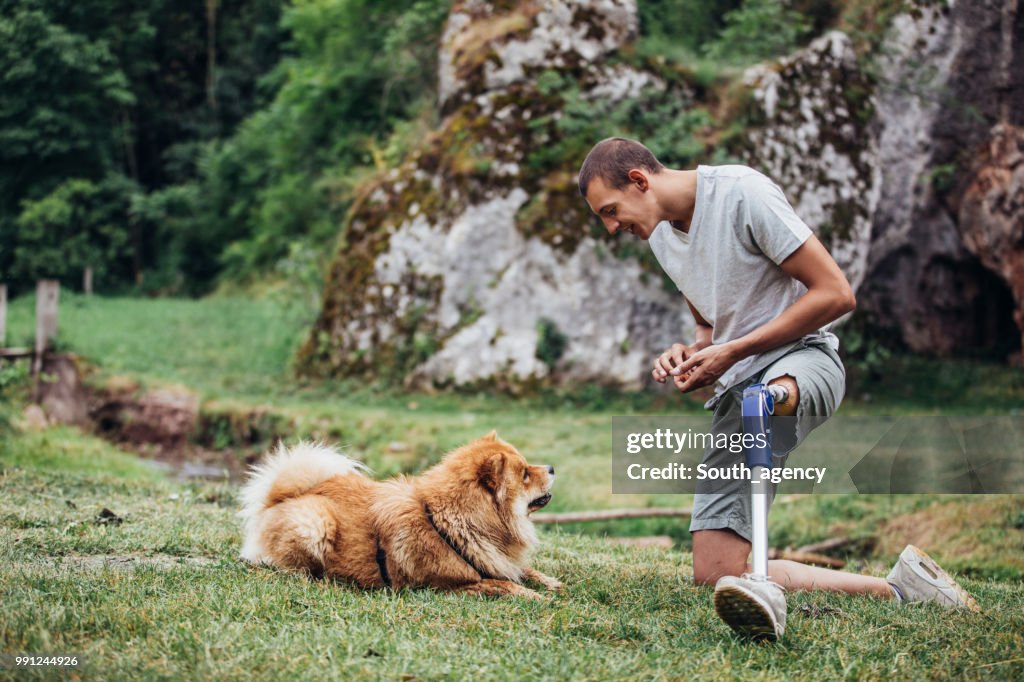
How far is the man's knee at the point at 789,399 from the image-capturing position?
359 centimetres

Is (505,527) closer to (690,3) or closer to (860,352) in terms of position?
(860,352)

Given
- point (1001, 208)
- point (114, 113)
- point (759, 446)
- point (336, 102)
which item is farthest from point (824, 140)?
point (114, 113)

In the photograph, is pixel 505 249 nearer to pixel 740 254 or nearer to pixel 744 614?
pixel 740 254

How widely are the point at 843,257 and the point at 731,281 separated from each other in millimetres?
9658

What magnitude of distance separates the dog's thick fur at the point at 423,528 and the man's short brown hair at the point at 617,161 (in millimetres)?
1387

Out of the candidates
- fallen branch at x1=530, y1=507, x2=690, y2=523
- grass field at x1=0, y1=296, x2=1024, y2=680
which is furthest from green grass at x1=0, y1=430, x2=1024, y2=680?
fallen branch at x1=530, y1=507, x2=690, y2=523

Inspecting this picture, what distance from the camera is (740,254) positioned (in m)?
3.89

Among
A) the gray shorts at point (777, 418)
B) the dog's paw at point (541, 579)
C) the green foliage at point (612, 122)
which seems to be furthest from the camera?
the green foliage at point (612, 122)

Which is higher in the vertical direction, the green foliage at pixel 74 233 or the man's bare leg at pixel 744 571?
the green foliage at pixel 74 233

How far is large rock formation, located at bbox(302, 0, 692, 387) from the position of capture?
13.0 m

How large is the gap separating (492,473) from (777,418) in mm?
1357

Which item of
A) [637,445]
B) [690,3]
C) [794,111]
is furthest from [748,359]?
[690,3]

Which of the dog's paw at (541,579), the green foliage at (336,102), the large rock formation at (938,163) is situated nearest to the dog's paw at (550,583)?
the dog's paw at (541,579)

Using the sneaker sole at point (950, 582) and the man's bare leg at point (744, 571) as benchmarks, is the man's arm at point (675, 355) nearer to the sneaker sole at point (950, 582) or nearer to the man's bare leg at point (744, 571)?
the man's bare leg at point (744, 571)
